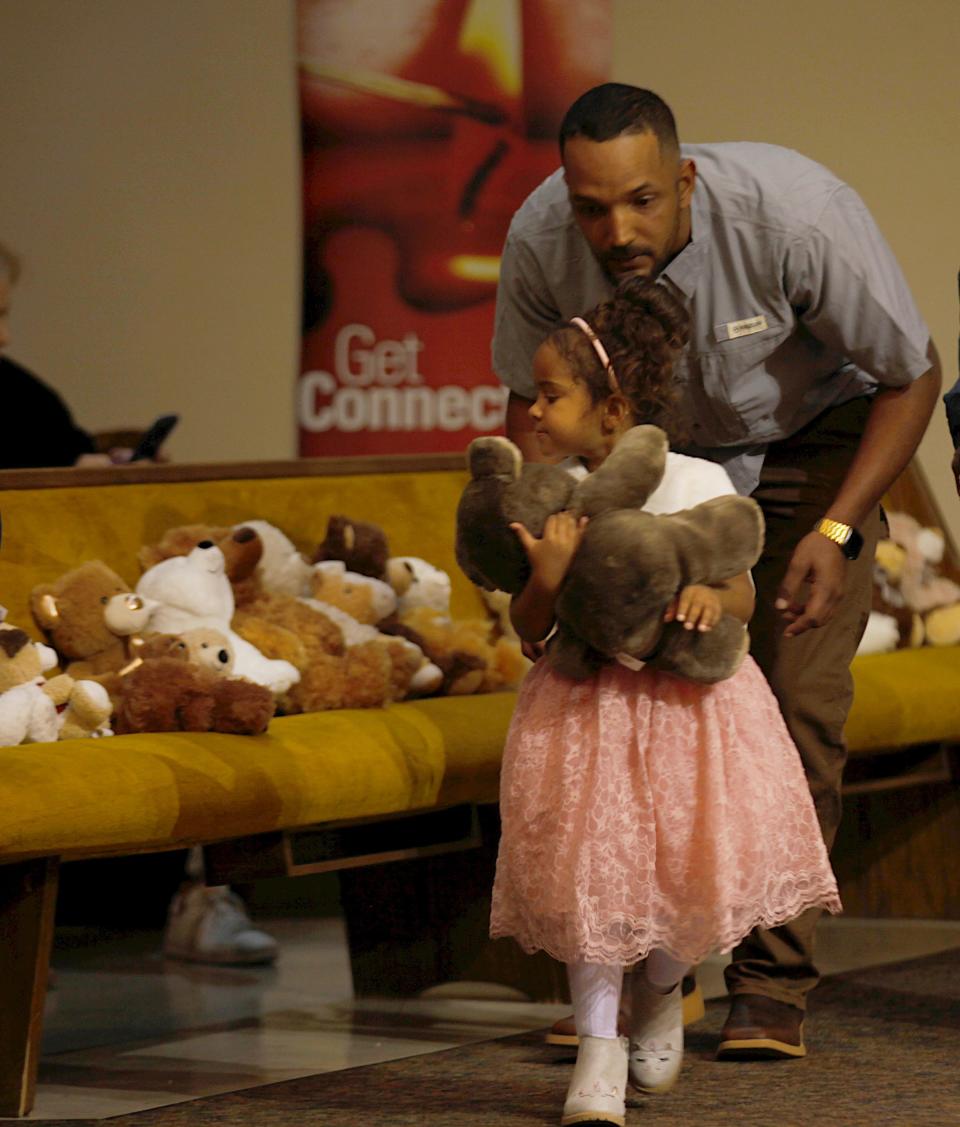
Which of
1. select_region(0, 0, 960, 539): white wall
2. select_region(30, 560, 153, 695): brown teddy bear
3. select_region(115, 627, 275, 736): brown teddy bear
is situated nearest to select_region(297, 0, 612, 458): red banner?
select_region(0, 0, 960, 539): white wall

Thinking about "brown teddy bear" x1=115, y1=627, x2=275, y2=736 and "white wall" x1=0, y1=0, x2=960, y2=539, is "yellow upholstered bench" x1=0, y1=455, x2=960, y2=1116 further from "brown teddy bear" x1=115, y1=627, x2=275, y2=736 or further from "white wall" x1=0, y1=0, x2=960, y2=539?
"white wall" x1=0, y1=0, x2=960, y2=539

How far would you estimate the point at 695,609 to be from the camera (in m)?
2.32

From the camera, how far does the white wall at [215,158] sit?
503cm

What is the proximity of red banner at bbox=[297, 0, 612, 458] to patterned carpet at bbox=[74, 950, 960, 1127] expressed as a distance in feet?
8.86

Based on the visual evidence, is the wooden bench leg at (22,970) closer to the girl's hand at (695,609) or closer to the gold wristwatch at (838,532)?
the girl's hand at (695,609)

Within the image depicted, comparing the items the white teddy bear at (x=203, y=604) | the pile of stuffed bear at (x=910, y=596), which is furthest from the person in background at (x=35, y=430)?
the pile of stuffed bear at (x=910, y=596)

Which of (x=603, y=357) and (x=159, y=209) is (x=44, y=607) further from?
(x=159, y=209)

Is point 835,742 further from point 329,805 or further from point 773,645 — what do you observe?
point 329,805

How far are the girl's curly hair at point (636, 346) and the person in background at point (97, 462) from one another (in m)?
1.33

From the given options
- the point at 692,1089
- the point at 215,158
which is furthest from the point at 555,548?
the point at 215,158

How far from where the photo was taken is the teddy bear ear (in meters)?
3.22

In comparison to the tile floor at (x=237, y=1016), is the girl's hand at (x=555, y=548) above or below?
above

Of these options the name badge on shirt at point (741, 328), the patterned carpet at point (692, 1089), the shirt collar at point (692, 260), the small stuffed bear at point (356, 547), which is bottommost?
the patterned carpet at point (692, 1089)

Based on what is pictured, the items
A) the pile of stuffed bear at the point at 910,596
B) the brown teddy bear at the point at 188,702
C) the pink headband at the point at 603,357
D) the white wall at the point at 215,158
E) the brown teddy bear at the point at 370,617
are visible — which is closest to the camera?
the pink headband at the point at 603,357
